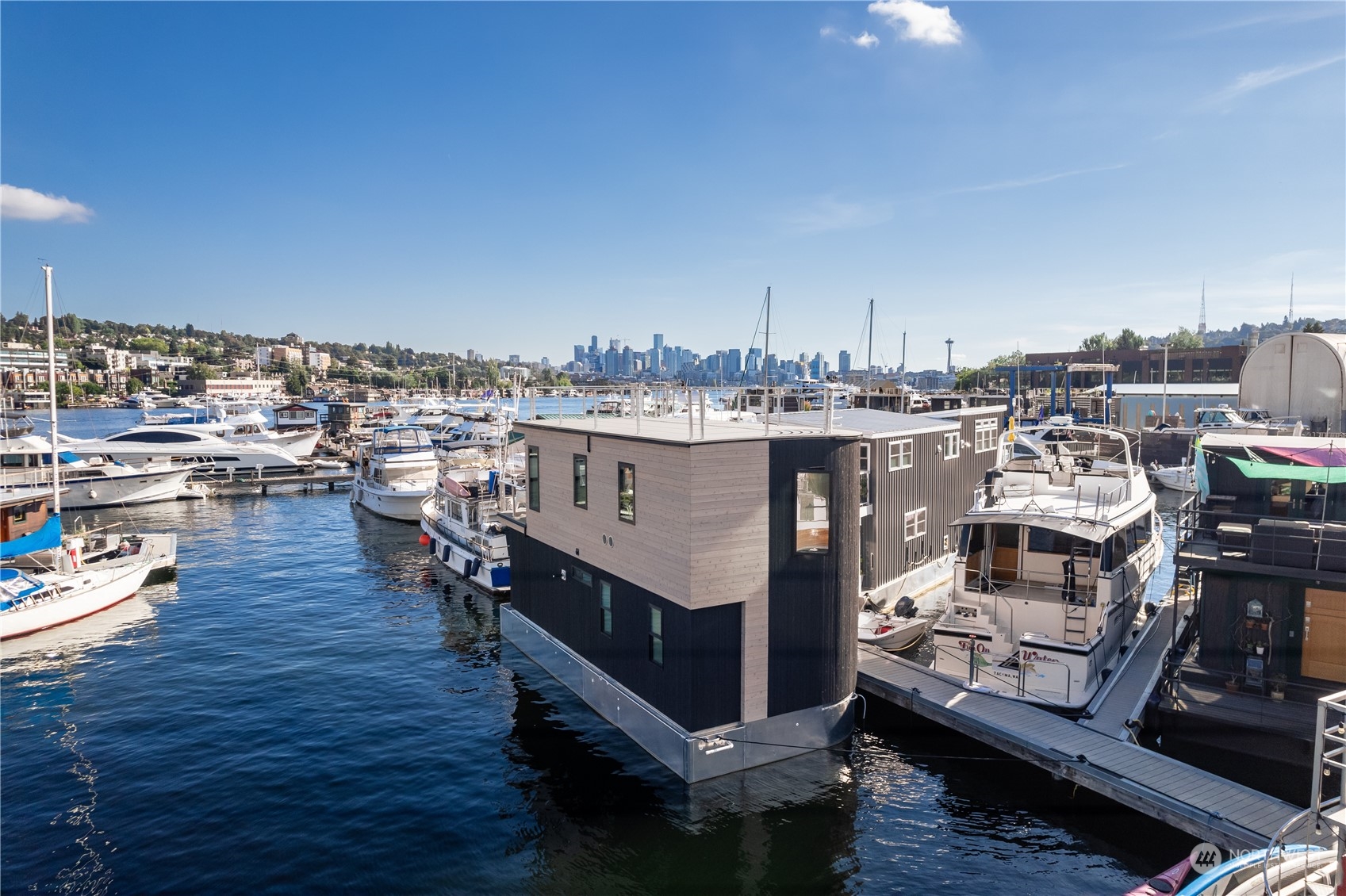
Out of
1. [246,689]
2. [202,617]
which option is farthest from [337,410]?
[246,689]

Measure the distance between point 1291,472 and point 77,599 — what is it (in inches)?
1477

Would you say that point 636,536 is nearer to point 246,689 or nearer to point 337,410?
point 246,689

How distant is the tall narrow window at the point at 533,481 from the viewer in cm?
2053

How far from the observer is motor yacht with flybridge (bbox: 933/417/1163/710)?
54.5 ft

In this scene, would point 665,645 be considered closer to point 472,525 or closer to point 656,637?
point 656,637

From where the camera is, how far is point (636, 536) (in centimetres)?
1568

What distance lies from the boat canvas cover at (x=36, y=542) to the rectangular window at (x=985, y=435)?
3695 centimetres

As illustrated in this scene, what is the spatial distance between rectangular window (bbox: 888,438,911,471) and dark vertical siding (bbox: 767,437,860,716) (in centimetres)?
923

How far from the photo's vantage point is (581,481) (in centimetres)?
1812

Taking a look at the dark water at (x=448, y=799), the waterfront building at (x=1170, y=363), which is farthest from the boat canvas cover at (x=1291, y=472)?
the waterfront building at (x=1170, y=363)

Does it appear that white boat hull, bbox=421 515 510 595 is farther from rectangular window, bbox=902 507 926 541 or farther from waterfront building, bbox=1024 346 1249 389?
waterfront building, bbox=1024 346 1249 389

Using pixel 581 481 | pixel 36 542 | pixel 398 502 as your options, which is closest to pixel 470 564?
pixel 581 481

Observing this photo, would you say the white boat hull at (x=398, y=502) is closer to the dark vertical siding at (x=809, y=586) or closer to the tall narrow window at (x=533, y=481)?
the tall narrow window at (x=533, y=481)

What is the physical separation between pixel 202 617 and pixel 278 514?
81.6 feet
